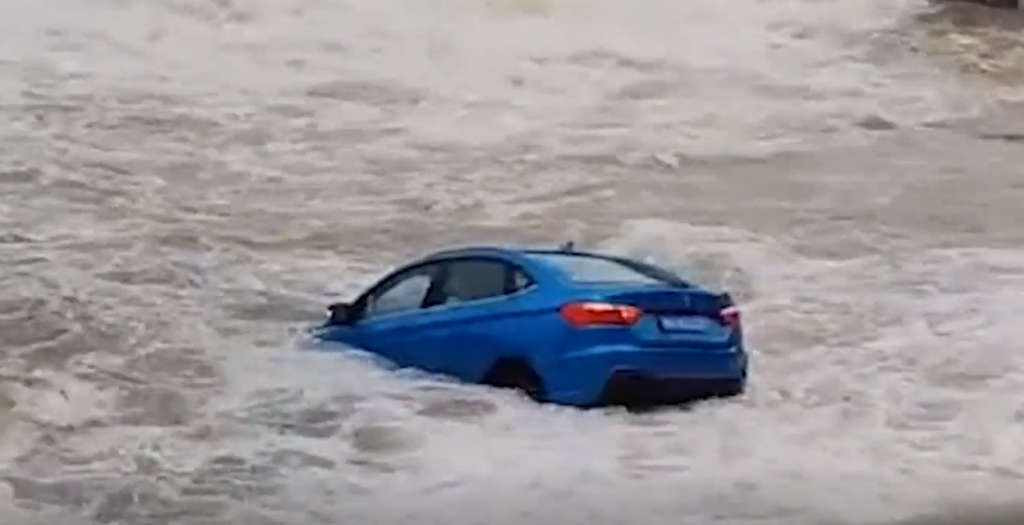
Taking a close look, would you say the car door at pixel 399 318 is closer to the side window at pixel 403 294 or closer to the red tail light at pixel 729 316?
the side window at pixel 403 294

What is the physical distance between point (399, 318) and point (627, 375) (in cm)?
201

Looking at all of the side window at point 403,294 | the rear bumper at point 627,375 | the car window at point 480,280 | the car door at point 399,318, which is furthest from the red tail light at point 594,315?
the side window at point 403,294

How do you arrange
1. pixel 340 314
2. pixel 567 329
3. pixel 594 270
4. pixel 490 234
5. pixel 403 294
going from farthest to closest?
pixel 490 234
pixel 340 314
pixel 403 294
pixel 594 270
pixel 567 329

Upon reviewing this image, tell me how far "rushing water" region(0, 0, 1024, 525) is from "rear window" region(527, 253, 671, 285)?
882 millimetres

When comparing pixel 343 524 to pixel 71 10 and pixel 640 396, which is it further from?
pixel 71 10

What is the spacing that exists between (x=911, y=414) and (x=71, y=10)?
63.5 feet

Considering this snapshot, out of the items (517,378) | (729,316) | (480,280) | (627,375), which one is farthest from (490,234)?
(627,375)

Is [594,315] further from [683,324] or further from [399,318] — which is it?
[399,318]

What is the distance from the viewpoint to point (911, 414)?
12.8m


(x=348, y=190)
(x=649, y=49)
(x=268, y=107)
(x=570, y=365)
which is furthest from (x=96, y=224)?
(x=649, y=49)

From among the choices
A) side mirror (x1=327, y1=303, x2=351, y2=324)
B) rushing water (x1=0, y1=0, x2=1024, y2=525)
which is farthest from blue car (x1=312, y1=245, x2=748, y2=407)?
side mirror (x1=327, y1=303, x2=351, y2=324)

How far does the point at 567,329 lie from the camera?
433 inches

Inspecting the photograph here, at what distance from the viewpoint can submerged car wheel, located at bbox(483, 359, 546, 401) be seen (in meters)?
11.2

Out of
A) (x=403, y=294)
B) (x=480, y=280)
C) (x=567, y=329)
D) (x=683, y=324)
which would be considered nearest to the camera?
(x=567, y=329)
